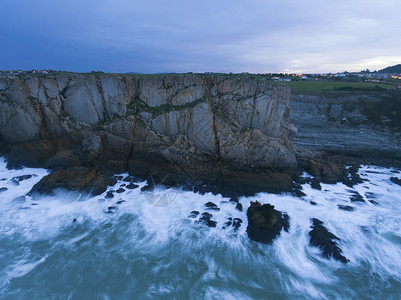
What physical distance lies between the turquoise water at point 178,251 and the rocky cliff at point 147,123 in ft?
12.1

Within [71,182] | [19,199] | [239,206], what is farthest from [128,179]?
[239,206]

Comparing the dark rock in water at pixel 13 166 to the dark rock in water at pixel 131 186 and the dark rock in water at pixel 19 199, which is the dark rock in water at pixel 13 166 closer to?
the dark rock in water at pixel 19 199

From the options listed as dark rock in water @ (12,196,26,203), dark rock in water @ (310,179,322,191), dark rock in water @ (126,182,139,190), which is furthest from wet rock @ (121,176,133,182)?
dark rock in water @ (310,179,322,191)

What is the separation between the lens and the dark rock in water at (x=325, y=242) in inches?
501

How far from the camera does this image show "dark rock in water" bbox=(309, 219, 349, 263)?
12734 mm

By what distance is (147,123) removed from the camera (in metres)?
20.7

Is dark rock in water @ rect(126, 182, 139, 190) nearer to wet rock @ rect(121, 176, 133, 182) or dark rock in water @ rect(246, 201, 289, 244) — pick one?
wet rock @ rect(121, 176, 133, 182)

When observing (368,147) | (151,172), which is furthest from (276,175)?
(368,147)

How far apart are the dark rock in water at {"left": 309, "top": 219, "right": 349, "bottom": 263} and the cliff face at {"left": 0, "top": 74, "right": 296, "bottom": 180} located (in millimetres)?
7141

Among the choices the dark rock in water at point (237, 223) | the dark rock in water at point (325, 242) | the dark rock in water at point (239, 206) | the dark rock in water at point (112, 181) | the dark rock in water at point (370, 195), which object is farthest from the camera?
the dark rock in water at point (112, 181)

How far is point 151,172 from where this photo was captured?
19828 mm

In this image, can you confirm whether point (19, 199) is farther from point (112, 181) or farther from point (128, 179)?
point (128, 179)

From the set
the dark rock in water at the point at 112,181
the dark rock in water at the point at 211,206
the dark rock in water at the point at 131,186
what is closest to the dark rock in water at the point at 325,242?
the dark rock in water at the point at 211,206

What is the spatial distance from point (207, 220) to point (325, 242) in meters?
7.88
